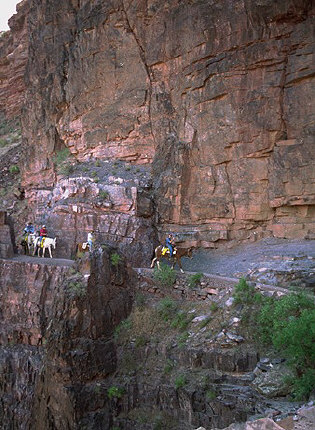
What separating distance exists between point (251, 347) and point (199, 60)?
621 inches

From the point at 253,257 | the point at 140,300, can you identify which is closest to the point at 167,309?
the point at 140,300

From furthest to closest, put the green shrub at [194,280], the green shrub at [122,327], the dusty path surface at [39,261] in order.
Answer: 1. the dusty path surface at [39,261]
2. the green shrub at [194,280]
3. the green shrub at [122,327]

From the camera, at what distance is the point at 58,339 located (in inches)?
625

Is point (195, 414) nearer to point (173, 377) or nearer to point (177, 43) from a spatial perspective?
point (173, 377)

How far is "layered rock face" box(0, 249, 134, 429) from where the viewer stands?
50.7 ft

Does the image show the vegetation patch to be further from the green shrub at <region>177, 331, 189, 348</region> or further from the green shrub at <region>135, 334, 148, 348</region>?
the green shrub at <region>135, 334, 148, 348</region>

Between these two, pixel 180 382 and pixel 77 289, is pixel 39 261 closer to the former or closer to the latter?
pixel 77 289

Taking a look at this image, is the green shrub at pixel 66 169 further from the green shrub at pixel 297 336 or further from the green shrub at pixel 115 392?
the green shrub at pixel 297 336

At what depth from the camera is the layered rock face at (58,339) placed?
1545 cm

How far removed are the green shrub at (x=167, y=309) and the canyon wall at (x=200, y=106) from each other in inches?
255

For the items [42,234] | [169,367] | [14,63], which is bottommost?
[169,367]

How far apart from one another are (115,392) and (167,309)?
359 centimetres

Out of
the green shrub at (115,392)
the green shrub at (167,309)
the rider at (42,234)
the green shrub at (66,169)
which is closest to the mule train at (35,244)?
the rider at (42,234)

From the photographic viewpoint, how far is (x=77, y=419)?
15055 mm
